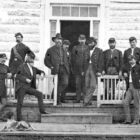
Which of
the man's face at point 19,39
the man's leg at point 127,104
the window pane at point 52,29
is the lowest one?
the man's leg at point 127,104

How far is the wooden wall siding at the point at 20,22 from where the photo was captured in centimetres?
1889

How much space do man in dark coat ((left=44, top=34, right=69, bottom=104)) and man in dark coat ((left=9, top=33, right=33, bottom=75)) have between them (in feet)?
2.38

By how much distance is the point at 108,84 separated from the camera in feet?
55.7

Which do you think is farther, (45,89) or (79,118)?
(45,89)

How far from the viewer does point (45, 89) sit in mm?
17344

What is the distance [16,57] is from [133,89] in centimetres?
381

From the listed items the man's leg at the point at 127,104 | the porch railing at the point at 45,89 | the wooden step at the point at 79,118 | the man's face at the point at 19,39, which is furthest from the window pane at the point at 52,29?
the man's leg at the point at 127,104

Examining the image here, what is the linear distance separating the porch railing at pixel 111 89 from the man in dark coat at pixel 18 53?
254cm

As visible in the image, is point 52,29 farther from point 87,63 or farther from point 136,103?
point 136,103

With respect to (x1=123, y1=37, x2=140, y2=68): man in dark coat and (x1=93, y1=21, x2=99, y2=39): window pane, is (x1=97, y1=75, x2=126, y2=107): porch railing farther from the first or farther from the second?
(x1=93, y1=21, x2=99, y2=39): window pane

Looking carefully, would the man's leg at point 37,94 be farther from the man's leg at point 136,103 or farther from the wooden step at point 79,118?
the man's leg at point 136,103

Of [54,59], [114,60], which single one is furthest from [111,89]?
[54,59]

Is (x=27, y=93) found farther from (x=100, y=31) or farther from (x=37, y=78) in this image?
(x=100, y=31)

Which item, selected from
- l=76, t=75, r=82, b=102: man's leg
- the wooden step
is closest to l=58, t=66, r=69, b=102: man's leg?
l=76, t=75, r=82, b=102: man's leg
